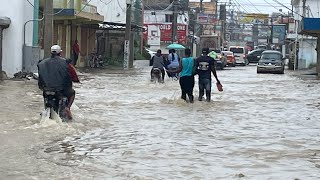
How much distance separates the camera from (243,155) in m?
10.3

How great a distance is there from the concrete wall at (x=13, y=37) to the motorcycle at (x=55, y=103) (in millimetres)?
12689

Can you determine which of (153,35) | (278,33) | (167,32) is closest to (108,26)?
(153,35)

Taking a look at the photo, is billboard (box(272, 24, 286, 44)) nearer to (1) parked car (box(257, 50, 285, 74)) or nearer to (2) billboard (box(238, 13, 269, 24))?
(2) billboard (box(238, 13, 269, 24))

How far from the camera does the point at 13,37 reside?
998 inches

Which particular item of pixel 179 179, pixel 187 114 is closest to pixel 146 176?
pixel 179 179

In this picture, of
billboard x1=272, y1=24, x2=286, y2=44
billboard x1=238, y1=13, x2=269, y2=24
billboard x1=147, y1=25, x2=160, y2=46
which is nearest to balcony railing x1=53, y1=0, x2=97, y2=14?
billboard x1=147, y1=25, x2=160, y2=46

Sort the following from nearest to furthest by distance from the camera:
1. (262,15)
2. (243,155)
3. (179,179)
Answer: (179,179) → (243,155) → (262,15)

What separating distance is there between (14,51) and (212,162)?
17016mm

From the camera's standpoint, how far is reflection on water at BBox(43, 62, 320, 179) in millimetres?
9148

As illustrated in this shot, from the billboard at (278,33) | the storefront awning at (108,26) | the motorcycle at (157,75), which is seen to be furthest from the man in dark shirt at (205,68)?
the billboard at (278,33)

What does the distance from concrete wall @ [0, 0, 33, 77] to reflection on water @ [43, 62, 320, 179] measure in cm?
554

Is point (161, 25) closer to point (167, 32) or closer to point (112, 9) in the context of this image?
point (167, 32)

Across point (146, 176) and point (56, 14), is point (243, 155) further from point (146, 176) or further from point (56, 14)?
point (56, 14)

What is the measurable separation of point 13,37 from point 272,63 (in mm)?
24113
